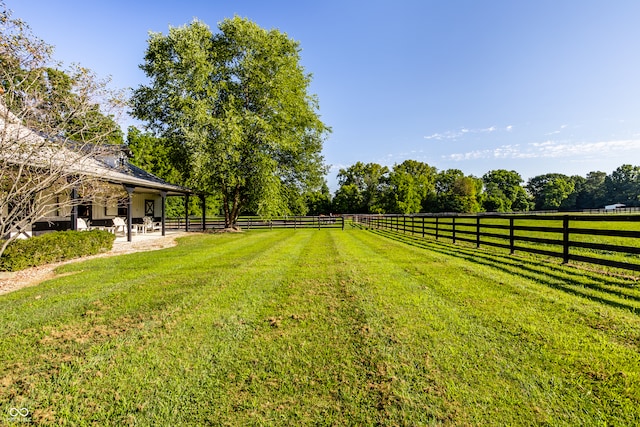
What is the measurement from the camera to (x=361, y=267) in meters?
6.66

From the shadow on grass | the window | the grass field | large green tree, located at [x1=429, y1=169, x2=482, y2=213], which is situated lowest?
the grass field

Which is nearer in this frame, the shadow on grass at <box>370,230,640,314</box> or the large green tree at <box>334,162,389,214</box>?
the shadow on grass at <box>370,230,640,314</box>

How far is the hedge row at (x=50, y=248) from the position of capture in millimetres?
7125

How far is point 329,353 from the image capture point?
2.79 meters

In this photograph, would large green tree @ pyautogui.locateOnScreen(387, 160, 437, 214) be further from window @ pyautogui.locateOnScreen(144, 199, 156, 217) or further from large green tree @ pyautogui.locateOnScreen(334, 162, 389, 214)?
window @ pyautogui.locateOnScreen(144, 199, 156, 217)

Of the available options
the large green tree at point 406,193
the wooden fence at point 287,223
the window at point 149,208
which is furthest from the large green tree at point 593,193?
the window at point 149,208

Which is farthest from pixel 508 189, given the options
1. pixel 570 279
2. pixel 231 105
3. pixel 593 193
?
pixel 570 279

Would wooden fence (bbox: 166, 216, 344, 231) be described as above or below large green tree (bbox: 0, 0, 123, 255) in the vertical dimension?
below

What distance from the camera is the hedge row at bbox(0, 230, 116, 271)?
7.12 m

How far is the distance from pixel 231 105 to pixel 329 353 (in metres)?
18.7

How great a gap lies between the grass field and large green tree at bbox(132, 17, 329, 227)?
13597 mm

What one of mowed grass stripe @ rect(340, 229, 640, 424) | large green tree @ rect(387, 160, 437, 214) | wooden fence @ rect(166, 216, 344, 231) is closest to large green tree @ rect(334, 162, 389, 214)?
large green tree @ rect(387, 160, 437, 214)

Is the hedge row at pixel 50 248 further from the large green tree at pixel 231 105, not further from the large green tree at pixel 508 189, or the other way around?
the large green tree at pixel 508 189

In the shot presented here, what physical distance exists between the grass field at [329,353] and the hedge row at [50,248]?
2927 mm
